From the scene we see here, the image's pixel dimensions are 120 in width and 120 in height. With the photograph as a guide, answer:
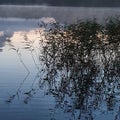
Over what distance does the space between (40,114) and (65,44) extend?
405 centimetres

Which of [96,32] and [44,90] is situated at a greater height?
[96,32]

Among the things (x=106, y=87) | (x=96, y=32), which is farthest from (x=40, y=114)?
(x=96, y=32)

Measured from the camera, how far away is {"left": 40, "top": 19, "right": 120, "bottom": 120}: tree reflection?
1638cm

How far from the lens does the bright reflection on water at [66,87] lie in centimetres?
1477

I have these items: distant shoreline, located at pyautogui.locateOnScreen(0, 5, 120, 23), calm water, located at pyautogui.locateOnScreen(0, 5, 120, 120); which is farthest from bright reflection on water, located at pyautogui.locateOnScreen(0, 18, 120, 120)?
distant shoreline, located at pyautogui.locateOnScreen(0, 5, 120, 23)

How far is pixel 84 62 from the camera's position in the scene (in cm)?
1700

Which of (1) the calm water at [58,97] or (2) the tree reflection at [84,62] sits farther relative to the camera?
(2) the tree reflection at [84,62]

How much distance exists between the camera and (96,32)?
17625 mm

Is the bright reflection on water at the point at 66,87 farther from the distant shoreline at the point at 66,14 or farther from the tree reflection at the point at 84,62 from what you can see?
the distant shoreline at the point at 66,14

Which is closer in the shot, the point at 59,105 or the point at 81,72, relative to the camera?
the point at 59,105

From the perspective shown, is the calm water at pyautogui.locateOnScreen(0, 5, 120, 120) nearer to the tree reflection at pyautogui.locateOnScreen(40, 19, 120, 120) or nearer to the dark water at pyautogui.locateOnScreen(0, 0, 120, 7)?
the tree reflection at pyautogui.locateOnScreen(40, 19, 120, 120)

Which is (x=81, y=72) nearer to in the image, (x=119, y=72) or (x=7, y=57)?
(x=119, y=72)

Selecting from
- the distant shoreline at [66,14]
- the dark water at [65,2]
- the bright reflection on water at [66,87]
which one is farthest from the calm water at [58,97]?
the dark water at [65,2]

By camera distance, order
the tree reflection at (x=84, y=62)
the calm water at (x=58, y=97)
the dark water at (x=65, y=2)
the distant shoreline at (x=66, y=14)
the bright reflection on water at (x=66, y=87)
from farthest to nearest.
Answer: the dark water at (x=65, y=2) < the distant shoreline at (x=66, y=14) < the tree reflection at (x=84, y=62) < the bright reflection on water at (x=66, y=87) < the calm water at (x=58, y=97)
